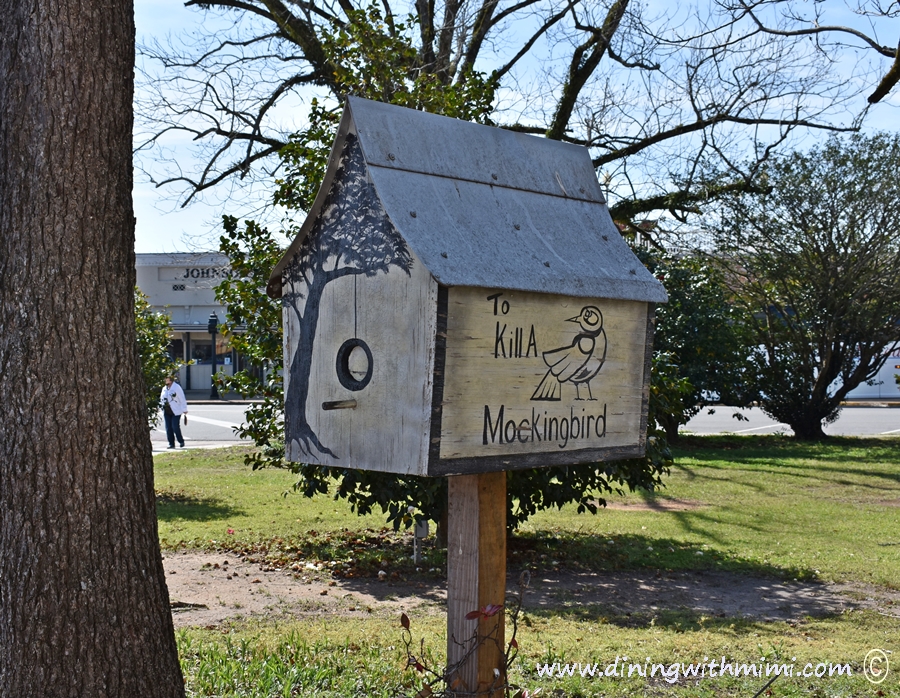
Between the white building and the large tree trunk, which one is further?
the white building

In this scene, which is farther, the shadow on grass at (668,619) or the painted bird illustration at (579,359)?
the shadow on grass at (668,619)

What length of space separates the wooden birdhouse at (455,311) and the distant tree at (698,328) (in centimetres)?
1387

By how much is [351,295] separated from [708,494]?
9538mm

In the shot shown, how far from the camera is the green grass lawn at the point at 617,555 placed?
436 cm

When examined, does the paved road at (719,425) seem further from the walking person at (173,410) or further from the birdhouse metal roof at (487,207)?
the birdhouse metal roof at (487,207)

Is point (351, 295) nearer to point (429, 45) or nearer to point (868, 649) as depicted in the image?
point (868, 649)

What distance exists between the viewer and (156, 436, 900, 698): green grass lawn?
4.36 meters

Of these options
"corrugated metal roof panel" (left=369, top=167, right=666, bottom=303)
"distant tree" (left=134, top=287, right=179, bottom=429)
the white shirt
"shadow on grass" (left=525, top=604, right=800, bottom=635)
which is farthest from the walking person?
"corrugated metal roof panel" (left=369, top=167, right=666, bottom=303)

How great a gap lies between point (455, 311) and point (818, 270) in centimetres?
1650

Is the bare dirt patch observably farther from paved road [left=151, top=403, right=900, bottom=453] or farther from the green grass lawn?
paved road [left=151, top=403, right=900, bottom=453]

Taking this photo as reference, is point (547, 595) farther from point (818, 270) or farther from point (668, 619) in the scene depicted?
point (818, 270)

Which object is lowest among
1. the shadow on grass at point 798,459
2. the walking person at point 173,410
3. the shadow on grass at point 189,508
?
the shadow on grass at point 189,508

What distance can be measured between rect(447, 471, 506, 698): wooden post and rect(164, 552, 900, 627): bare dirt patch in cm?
273

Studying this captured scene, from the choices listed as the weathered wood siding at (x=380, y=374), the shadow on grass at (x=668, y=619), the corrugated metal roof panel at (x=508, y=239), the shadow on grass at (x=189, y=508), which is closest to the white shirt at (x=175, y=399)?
the shadow on grass at (x=189, y=508)
